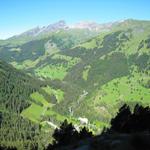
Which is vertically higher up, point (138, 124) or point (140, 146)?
point (140, 146)

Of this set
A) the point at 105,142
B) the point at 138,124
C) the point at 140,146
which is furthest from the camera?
the point at 138,124

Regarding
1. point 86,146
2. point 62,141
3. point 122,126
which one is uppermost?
point 86,146

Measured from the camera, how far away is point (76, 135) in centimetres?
10150

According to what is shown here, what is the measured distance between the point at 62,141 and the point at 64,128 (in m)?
6.82

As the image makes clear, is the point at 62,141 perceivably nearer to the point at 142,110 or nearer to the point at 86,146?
the point at 142,110

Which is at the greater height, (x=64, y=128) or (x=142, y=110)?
(x=142, y=110)

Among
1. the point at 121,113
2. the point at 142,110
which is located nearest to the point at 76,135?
the point at 121,113

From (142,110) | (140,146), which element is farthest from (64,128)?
(140,146)

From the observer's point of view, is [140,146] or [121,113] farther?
[121,113]

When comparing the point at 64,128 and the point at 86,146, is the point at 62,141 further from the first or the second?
the point at 86,146

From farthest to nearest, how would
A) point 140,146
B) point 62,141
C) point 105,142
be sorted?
1. point 62,141
2. point 105,142
3. point 140,146

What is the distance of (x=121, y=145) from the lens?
50156 millimetres

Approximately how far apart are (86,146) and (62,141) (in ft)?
150

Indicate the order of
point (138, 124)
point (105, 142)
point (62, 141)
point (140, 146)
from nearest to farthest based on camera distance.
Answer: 1. point (140, 146)
2. point (105, 142)
3. point (138, 124)
4. point (62, 141)
